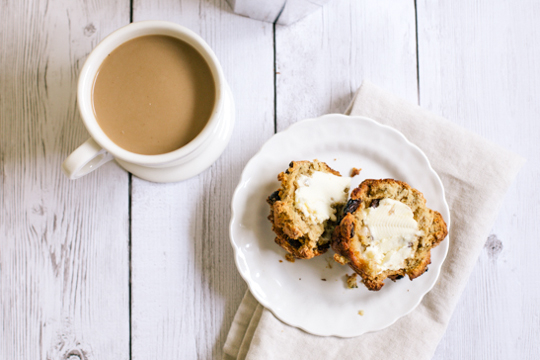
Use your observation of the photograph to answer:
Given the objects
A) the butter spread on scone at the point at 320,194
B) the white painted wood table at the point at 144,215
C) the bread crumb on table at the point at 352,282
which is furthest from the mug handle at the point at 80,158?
the bread crumb on table at the point at 352,282

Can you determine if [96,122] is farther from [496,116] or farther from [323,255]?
[496,116]

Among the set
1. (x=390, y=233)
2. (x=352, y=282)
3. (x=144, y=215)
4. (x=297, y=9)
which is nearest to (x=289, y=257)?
(x=352, y=282)

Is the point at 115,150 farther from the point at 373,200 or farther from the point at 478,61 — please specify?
the point at 478,61

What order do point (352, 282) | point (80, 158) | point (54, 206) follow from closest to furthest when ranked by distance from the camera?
point (80, 158), point (352, 282), point (54, 206)

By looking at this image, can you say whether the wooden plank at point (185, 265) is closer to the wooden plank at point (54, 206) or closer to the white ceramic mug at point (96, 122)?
the wooden plank at point (54, 206)

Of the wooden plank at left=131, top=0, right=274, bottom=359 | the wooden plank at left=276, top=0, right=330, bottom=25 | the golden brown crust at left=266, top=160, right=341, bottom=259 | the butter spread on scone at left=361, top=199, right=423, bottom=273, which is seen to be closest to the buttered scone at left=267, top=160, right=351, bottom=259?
the golden brown crust at left=266, top=160, right=341, bottom=259

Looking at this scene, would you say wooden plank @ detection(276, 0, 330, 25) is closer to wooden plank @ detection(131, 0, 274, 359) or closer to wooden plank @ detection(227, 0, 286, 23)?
wooden plank @ detection(227, 0, 286, 23)
